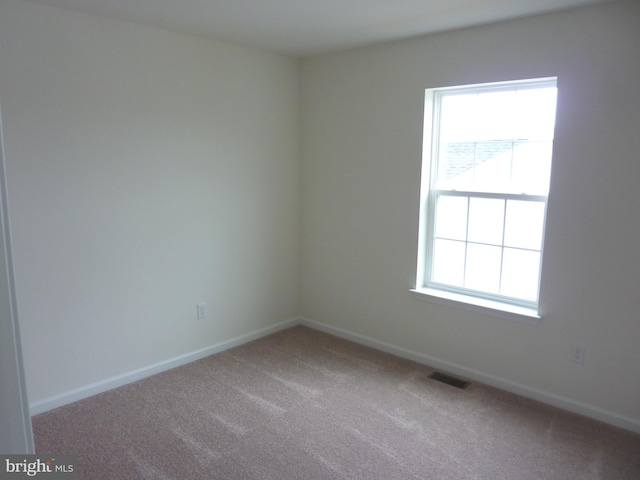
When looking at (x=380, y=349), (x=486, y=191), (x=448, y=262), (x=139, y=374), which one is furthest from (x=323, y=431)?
(x=486, y=191)

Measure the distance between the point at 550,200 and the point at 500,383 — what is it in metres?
1.28

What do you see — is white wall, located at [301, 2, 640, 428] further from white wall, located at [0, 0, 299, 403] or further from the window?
white wall, located at [0, 0, 299, 403]

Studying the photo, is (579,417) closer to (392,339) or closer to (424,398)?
(424,398)

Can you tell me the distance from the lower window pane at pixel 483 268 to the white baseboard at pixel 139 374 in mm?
1785

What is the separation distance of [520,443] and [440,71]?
240cm

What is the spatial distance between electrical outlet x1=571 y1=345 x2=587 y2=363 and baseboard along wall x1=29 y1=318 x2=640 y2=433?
264 millimetres

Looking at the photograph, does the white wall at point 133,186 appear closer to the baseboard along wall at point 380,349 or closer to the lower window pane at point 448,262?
the baseboard along wall at point 380,349

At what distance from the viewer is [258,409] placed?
112 inches

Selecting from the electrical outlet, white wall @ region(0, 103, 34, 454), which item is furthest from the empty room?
white wall @ region(0, 103, 34, 454)

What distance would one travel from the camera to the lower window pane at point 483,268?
3201 millimetres

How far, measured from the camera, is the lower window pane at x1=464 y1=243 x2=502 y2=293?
3.20 meters

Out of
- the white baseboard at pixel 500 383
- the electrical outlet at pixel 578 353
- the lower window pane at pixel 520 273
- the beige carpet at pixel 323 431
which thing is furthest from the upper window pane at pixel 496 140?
the beige carpet at pixel 323 431

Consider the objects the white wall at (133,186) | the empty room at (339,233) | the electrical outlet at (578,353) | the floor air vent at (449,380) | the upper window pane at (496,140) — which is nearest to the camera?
the empty room at (339,233)

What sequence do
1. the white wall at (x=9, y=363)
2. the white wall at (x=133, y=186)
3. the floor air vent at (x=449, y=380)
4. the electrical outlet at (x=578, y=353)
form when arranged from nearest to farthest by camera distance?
the white wall at (x=9, y=363)
the white wall at (x=133, y=186)
the electrical outlet at (x=578, y=353)
the floor air vent at (x=449, y=380)
